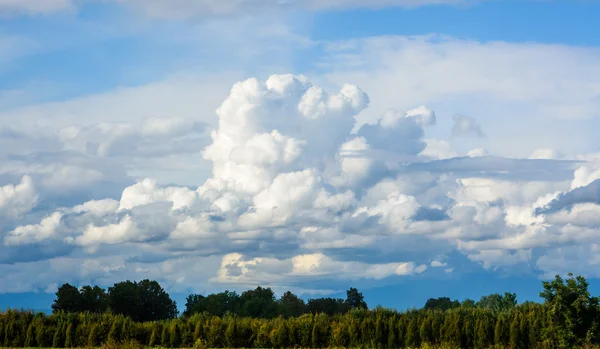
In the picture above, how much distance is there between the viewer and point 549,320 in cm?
4359

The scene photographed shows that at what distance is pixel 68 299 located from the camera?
81.2 m

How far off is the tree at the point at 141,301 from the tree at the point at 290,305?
43.6 feet

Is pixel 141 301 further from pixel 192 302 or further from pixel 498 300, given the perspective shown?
pixel 498 300

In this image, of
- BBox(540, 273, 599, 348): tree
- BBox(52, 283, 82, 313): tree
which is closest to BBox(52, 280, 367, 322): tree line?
BBox(52, 283, 82, 313): tree

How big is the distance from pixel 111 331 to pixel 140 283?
38269mm

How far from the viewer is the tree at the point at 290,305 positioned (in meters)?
88.8

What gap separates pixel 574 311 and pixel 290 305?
53728mm

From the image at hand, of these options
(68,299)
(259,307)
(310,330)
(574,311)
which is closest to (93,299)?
(68,299)

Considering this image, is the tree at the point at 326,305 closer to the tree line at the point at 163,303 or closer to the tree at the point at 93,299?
the tree line at the point at 163,303

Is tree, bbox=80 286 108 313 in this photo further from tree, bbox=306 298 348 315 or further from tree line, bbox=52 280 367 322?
tree, bbox=306 298 348 315

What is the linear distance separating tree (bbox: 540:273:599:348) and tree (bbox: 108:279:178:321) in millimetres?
55720

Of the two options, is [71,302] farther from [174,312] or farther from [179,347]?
[179,347]

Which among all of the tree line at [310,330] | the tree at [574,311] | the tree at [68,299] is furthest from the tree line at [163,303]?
the tree at [574,311]

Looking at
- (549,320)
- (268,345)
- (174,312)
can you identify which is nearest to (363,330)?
(268,345)
